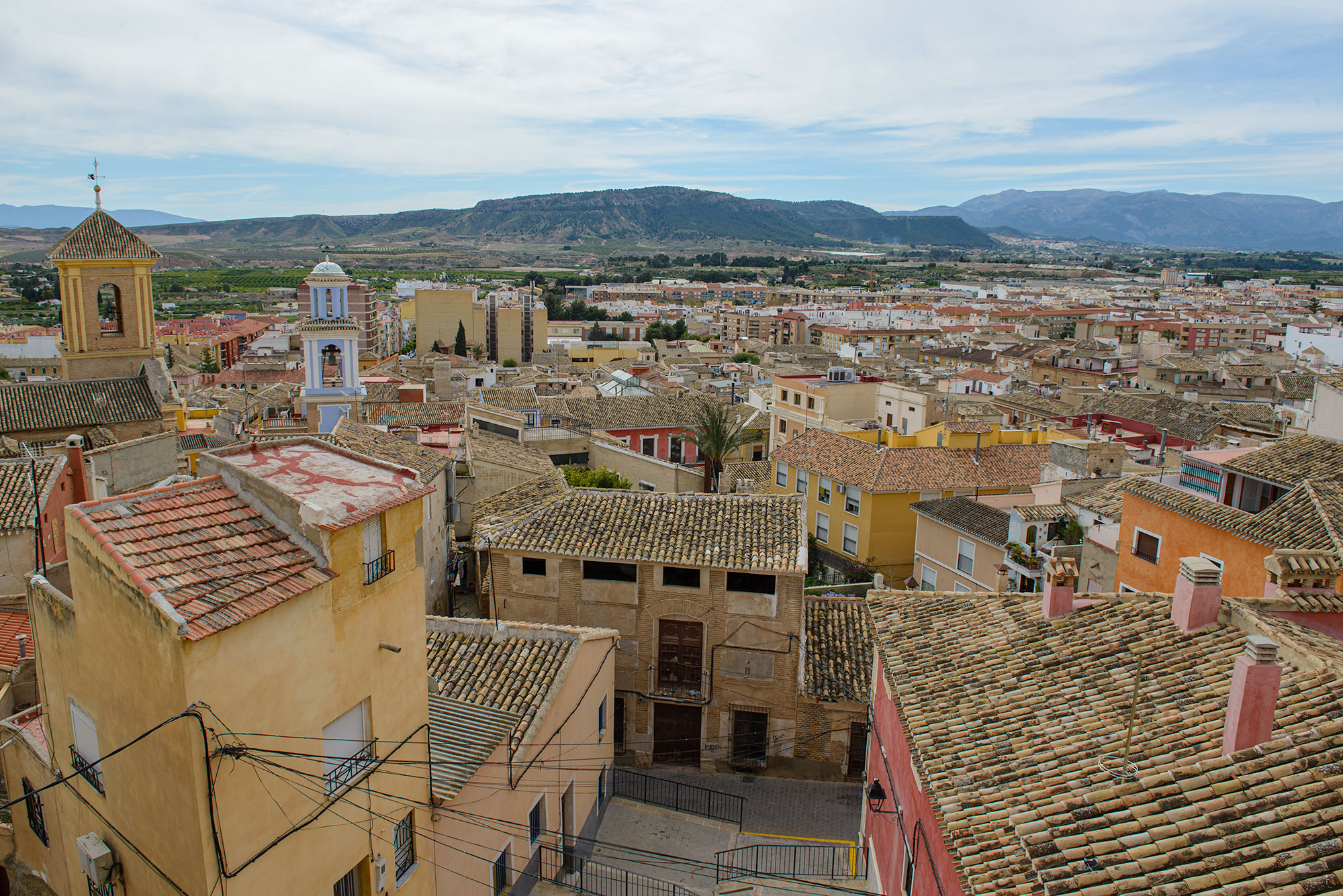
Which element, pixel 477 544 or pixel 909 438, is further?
pixel 909 438

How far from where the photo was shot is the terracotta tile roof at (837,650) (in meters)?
17.6

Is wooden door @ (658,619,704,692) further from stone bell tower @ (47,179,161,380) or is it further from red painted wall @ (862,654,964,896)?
stone bell tower @ (47,179,161,380)

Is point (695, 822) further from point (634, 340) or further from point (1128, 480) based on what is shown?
point (634, 340)

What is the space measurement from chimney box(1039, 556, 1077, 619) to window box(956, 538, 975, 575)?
15950mm

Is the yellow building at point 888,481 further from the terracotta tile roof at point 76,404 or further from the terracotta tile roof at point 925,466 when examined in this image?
the terracotta tile roof at point 76,404

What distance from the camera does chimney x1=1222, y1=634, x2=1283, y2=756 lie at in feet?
22.1

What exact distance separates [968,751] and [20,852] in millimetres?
12330

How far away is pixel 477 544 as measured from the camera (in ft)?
60.6

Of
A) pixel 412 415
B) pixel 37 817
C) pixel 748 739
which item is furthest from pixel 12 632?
pixel 412 415

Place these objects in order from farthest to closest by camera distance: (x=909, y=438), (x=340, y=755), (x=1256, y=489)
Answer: (x=909, y=438) < (x=1256, y=489) < (x=340, y=755)

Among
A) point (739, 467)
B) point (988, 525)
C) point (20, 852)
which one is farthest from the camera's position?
point (739, 467)

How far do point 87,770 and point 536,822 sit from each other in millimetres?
6302

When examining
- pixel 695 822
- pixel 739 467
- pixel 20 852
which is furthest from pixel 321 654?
pixel 739 467

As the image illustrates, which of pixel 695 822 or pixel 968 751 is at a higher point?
pixel 968 751
